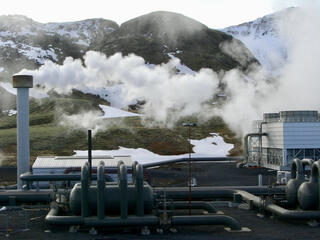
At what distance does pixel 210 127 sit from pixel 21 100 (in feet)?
A: 377

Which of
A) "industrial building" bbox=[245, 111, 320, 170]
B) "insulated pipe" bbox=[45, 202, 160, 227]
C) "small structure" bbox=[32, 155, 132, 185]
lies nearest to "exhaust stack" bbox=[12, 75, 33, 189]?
"small structure" bbox=[32, 155, 132, 185]

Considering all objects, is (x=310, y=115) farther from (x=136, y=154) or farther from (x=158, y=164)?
(x=136, y=154)

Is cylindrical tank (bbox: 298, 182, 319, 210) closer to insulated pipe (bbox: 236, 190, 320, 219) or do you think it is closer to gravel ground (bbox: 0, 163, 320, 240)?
insulated pipe (bbox: 236, 190, 320, 219)

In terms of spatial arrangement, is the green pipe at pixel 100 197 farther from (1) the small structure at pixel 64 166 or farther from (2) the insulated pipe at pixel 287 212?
(1) the small structure at pixel 64 166

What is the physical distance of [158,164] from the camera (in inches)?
Result: 4237

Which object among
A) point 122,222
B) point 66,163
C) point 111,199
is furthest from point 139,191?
point 66,163

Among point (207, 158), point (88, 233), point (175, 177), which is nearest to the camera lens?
point (88, 233)

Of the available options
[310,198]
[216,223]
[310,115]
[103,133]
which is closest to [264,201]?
[310,198]

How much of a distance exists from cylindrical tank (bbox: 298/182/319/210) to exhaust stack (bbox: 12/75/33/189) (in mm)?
39948

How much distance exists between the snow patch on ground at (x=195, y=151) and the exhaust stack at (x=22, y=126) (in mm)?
48279

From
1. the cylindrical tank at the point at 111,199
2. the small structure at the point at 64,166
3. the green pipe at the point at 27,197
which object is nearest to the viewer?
the cylindrical tank at the point at 111,199

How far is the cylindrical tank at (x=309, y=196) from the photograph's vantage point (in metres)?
43.0

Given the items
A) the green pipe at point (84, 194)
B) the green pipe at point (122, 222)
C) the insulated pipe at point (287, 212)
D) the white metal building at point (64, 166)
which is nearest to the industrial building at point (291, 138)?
the white metal building at point (64, 166)

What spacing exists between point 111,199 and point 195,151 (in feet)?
317
